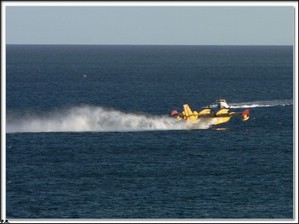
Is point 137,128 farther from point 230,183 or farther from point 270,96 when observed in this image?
point 270,96

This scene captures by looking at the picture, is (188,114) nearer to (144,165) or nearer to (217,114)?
(217,114)

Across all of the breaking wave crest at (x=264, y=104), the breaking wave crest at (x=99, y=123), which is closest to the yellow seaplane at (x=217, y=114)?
the breaking wave crest at (x=99, y=123)


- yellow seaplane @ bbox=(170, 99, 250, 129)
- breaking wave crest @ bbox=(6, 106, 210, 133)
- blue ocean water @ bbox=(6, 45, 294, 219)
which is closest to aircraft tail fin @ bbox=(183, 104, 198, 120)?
yellow seaplane @ bbox=(170, 99, 250, 129)

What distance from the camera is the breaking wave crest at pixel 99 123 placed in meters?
123

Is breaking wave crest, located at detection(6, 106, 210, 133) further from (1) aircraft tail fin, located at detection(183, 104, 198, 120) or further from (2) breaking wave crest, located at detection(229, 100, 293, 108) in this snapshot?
(2) breaking wave crest, located at detection(229, 100, 293, 108)

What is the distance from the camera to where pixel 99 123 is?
126m

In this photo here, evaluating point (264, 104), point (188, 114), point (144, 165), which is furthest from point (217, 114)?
point (264, 104)

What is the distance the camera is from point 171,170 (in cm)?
9412

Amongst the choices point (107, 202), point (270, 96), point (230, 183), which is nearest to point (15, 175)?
point (107, 202)

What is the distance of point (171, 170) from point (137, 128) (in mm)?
29786

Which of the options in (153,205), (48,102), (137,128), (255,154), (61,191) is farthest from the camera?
(48,102)

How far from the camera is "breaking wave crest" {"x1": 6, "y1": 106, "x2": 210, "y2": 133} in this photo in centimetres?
12312

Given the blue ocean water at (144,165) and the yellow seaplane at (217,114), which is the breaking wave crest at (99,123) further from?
the yellow seaplane at (217,114)

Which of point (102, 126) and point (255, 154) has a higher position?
point (102, 126)
